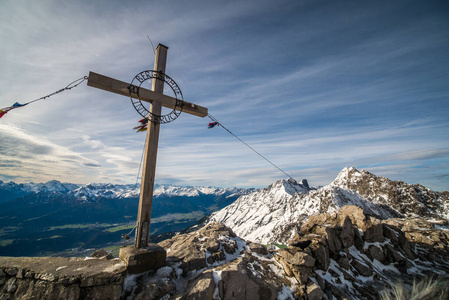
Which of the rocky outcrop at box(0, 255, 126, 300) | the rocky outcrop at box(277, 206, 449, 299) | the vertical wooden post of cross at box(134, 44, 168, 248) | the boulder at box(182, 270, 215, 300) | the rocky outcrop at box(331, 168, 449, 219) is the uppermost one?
the vertical wooden post of cross at box(134, 44, 168, 248)

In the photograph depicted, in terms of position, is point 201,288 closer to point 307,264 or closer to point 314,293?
point 314,293

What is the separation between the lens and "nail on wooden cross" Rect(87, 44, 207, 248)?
8000mm

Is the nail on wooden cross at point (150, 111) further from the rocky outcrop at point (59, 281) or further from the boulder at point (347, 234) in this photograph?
the boulder at point (347, 234)

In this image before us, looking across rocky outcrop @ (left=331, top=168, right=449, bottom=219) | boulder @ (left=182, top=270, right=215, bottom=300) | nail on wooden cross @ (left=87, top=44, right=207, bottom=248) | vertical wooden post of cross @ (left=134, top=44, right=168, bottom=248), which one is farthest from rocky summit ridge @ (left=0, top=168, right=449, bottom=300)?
rocky outcrop @ (left=331, top=168, right=449, bottom=219)

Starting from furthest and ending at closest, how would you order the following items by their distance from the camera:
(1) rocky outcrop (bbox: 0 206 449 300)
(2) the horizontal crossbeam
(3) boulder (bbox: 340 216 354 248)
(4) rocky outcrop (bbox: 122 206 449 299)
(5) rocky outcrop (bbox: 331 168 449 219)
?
(5) rocky outcrop (bbox: 331 168 449 219), (3) boulder (bbox: 340 216 354 248), (2) the horizontal crossbeam, (4) rocky outcrop (bbox: 122 206 449 299), (1) rocky outcrop (bbox: 0 206 449 300)

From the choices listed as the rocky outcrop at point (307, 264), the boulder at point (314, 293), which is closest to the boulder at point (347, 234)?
the rocky outcrop at point (307, 264)

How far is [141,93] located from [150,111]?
90 cm

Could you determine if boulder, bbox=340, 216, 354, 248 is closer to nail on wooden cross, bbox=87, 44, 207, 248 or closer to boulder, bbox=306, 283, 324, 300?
boulder, bbox=306, 283, 324, 300

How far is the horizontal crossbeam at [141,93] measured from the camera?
8.00 meters

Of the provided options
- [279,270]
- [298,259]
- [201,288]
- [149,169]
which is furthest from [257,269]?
[149,169]

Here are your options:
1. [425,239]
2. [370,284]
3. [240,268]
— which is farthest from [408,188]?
[240,268]

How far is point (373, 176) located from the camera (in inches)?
5689

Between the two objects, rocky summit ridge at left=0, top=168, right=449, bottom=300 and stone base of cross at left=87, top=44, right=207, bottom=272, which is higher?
stone base of cross at left=87, top=44, right=207, bottom=272

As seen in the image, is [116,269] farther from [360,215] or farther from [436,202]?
[436,202]
